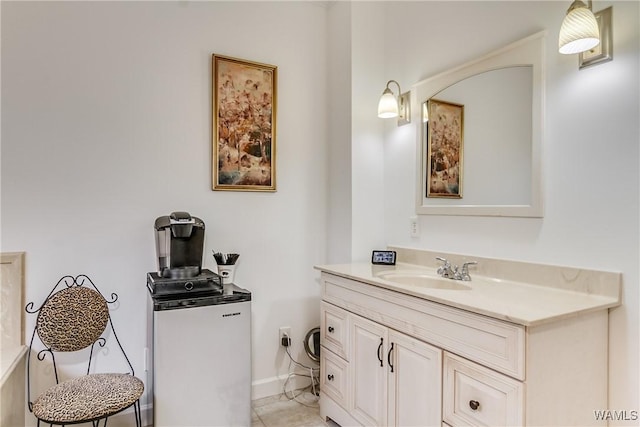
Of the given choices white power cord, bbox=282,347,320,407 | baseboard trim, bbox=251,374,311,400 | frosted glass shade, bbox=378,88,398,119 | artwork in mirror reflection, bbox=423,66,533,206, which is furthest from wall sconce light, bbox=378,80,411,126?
baseboard trim, bbox=251,374,311,400

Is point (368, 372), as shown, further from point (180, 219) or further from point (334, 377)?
point (180, 219)

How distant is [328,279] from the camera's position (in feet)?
7.34

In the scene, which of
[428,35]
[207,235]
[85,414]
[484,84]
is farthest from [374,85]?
[85,414]

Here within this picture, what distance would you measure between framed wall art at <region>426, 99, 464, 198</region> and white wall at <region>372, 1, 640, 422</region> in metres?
→ 0.19

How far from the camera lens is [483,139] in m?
2.02

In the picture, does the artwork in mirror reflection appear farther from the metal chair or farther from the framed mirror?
Result: the metal chair

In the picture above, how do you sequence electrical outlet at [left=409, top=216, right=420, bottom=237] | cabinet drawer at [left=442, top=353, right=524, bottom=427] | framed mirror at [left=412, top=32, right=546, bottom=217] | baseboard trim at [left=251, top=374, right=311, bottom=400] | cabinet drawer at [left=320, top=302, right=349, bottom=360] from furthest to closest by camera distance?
baseboard trim at [left=251, top=374, right=311, bottom=400] → electrical outlet at [left=409, top=216, right=420, bottom=237] → cabinet drawer at [left=320, top=302, right=349, bottom=360] → framed mirror at [left=412, top=32, right=546, bottom=217] → cabinet drawer at [left=442, top=353, right=524, bottom=427]

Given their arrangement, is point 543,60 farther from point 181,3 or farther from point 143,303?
point 143,303

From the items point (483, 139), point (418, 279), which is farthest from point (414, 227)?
point (483, 139)

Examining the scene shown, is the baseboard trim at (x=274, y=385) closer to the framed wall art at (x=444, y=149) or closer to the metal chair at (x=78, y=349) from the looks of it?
the metal chair at (x=78, y=349)

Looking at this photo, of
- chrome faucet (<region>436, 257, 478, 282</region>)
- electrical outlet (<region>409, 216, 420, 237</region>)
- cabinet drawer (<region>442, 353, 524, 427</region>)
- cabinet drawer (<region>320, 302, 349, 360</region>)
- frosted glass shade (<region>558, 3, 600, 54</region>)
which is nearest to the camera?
cabinet drawer (<region>442, 353, 524, 427</region>)

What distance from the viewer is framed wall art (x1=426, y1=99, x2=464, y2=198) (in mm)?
2162

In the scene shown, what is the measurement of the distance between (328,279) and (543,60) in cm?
150

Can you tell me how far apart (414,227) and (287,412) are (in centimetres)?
138
